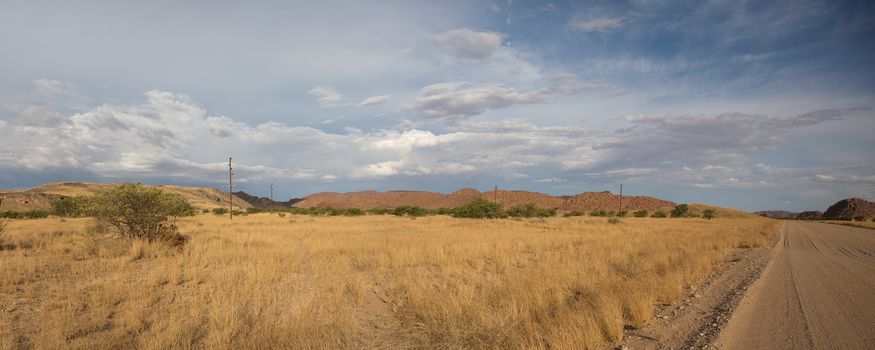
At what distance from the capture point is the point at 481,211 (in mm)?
41531

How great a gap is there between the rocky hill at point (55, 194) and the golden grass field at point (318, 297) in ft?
46.2

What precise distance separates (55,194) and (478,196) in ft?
295

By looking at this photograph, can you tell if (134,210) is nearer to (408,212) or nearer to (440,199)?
(408,212)

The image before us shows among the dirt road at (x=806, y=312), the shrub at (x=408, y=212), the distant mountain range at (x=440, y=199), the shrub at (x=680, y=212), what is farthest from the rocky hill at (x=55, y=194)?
the shrub at (x=680, y=212)

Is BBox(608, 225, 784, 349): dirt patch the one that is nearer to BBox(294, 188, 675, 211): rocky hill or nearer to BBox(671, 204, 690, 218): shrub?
BBox(671, 204, 690, 218): shrub

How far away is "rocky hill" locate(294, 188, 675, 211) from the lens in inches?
4222

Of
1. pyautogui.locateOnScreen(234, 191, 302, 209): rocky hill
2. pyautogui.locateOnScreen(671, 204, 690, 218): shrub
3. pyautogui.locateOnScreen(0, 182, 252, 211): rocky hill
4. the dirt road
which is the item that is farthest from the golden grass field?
pyautogui.locateOnScreen(234, 191, 302, 209): rocky hill

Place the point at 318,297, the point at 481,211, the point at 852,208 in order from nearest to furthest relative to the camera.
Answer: the point at 318,297 → the point at 481,211 → the point at 852,208

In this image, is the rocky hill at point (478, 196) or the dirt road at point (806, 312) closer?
the dirt road at point (806, 312)

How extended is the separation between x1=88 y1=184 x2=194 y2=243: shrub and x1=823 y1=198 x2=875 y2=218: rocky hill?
153031mm

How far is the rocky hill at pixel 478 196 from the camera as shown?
107 m

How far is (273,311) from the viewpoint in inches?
269

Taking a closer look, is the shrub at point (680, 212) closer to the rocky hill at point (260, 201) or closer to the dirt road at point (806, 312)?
the dirt road at point (806, 312)

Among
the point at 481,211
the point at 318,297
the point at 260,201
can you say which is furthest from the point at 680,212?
the point at 260,201
